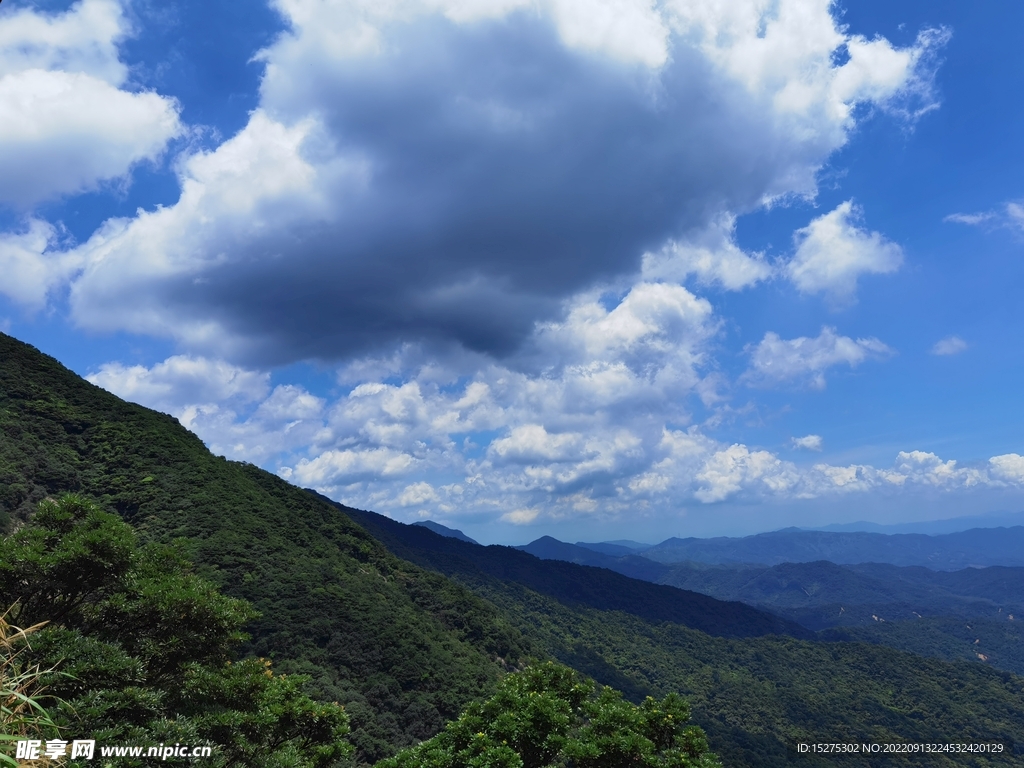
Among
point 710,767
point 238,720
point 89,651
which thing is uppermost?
point 89,651

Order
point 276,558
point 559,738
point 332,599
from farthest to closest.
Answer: point 276,558 → point 332,599 → point 559,738

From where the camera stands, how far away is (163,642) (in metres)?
16.3

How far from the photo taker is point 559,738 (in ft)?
56.3

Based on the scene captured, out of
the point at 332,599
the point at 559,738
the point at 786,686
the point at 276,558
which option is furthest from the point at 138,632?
the point at 786,686

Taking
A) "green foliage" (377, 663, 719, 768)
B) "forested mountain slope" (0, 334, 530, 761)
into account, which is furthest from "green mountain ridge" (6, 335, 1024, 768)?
"green foliage" (377, 663, 719, 768)

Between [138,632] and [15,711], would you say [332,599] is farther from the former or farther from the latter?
[15,711]

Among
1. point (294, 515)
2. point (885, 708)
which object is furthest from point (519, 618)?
point (885, 708)

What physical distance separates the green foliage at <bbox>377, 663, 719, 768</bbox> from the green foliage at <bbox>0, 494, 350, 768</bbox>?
5.17 meters

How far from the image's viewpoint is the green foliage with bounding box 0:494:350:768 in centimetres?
1275

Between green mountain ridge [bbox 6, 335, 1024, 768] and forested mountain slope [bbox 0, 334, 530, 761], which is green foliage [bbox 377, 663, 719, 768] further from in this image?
forested mountain slope [bbox 0, 334, 530, 761]

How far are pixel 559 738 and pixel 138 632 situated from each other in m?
14.3

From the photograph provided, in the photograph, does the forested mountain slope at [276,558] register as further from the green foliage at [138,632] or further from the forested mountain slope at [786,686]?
the forested mountain slope at [786,686]

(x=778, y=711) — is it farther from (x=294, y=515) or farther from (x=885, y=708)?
(x=294, y=515)

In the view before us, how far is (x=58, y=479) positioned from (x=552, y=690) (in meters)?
76.5
